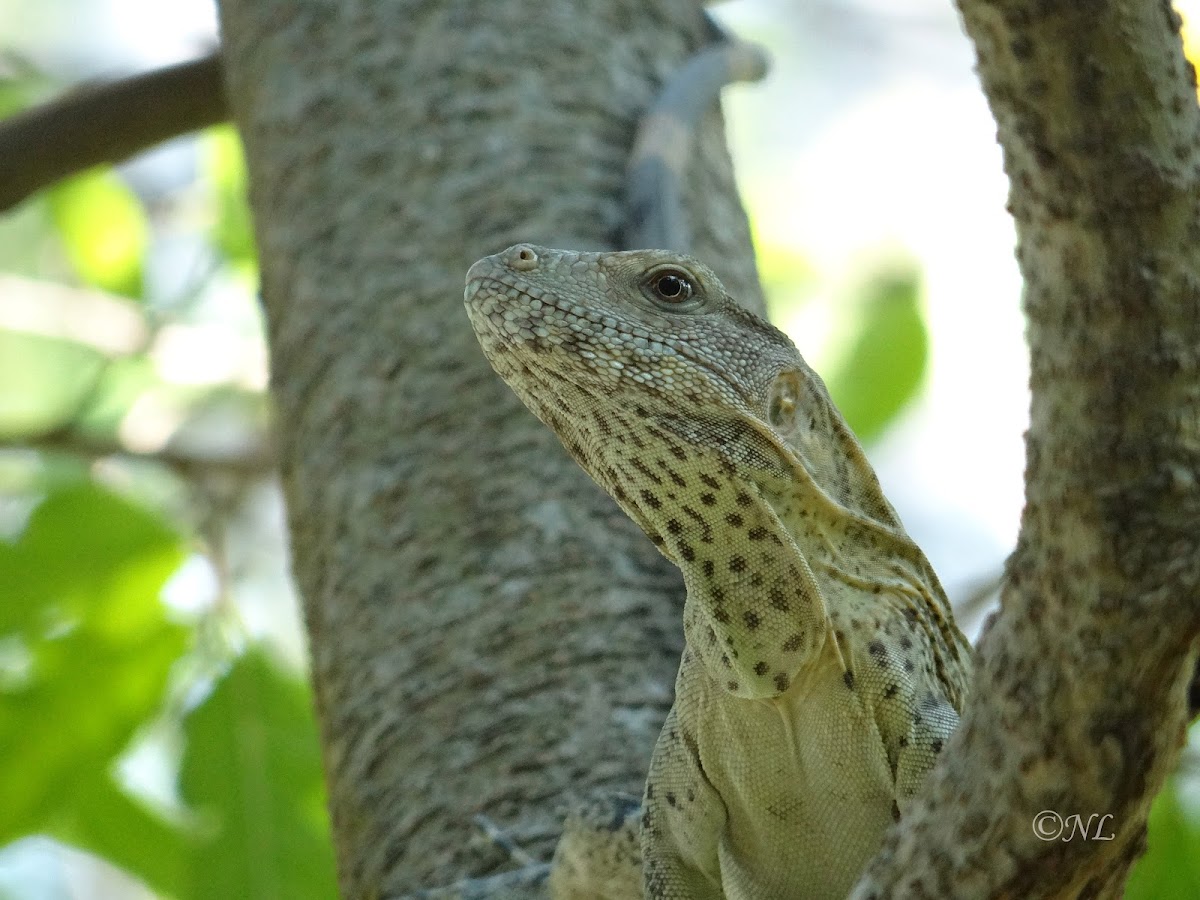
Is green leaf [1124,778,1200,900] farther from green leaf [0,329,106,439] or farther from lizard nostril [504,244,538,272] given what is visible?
green leaf [0,329,106,439]

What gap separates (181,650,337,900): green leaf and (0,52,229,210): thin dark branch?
2.14 m

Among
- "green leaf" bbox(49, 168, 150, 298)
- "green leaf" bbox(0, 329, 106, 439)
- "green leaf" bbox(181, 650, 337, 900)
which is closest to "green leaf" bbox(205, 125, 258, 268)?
"green leaf" bbox(49, 168, 150, 298)

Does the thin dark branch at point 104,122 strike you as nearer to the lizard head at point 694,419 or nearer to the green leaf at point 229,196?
the green leaf at point 229,196

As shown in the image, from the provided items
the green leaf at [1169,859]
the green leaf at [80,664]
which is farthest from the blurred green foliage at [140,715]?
the green leaf at [1169,859]

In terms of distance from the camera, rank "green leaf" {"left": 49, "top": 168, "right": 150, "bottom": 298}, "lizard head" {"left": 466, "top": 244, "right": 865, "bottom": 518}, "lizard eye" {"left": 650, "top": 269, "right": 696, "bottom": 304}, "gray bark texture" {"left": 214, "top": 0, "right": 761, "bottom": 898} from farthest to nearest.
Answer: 1. "green leaf" {"left": 49, "top": 168, "right": 150, "bottom": 298}
2. "gray bark texture" {"left": 214, "top": 0, "right": 761, "bottom": 898}
3. "lizard eye" {"left": 650, "top": 269, "right": 696, "bottom": 304}
4. "lizard head" {"left": 466, "top": 244, "right": 865, "bottom": 518}

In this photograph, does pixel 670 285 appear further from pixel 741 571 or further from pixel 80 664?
pixel 80 664

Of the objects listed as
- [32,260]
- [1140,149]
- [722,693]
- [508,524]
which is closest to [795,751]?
[722,693]

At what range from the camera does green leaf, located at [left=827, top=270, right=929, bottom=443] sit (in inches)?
239

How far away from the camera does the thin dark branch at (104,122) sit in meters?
5.99

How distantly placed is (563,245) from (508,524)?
0.99 m

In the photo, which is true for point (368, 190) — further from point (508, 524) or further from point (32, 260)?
point (32, 260)

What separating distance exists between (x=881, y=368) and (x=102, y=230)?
3.72m

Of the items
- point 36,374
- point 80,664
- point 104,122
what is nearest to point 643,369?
point 80,664

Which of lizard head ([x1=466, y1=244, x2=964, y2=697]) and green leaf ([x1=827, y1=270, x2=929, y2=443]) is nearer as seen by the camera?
lizard head ([x1=466, y1=244, x2=964, y2=697])
